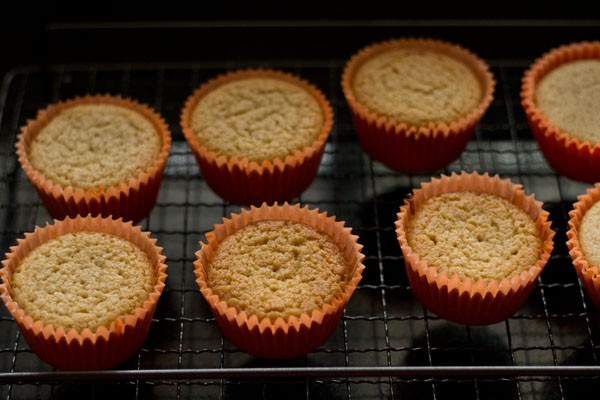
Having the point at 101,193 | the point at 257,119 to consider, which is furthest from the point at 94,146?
the point at 257,119

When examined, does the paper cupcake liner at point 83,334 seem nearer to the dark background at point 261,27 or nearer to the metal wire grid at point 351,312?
the metal wire grid at point 351,312

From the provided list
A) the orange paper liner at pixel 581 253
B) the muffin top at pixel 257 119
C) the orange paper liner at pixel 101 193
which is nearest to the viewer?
the orange paper liner at pixel 581 253

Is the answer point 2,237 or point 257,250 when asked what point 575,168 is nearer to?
point 257,250

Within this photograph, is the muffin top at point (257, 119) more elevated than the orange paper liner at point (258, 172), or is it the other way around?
the muffin top at point (257, 119)

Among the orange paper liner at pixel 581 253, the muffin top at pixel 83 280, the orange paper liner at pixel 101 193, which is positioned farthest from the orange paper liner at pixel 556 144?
the muffin top at pixel 83 280

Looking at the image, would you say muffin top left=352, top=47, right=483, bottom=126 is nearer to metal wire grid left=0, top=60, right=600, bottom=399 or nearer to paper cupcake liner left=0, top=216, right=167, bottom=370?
metal wire grid left=0, top=60, right=600, bottom=399

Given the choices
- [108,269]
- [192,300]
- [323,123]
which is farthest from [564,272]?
[108,269]

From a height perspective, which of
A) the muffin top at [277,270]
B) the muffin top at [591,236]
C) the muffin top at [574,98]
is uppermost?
the muffin top at [574,98]

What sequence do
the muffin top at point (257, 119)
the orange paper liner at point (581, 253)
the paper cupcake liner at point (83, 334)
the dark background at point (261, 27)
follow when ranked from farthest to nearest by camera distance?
the dark background at point (261, 27), the muffin top at point (257, 119), the orange paper liner at point (581, 253), the paper cupcake liner at point (83, 334)
